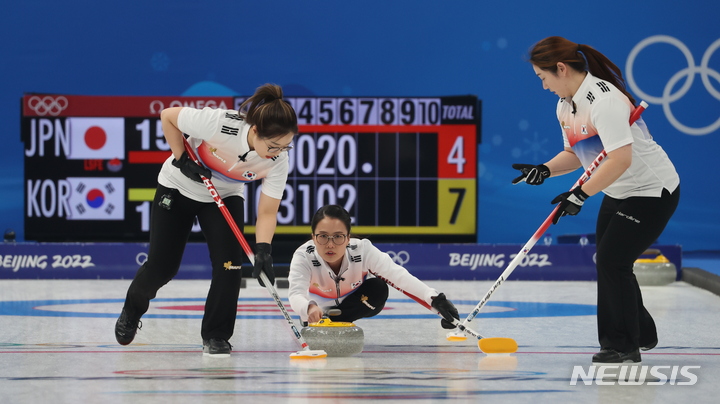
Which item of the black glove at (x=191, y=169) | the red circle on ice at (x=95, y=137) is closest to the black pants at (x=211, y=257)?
the black glove at (x=191, y=169)

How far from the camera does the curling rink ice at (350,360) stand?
120 inches

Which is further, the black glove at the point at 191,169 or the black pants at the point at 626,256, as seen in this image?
the black glove at the point at 191,169

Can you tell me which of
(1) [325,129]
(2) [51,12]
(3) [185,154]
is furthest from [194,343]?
(2) [51,12]

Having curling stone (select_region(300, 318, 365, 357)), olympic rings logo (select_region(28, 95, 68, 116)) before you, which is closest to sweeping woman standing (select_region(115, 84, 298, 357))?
curling stone (select_region(300, 318, 365, 357))

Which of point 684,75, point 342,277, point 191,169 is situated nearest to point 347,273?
point 342,277

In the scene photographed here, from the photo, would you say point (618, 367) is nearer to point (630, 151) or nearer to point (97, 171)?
point (630, 151)

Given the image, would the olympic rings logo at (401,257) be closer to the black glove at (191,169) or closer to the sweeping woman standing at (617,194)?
the black glove at (191,169)

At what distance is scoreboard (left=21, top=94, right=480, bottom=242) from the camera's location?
8.17m

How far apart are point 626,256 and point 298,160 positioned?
4872 mm

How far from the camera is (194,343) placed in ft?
14.4

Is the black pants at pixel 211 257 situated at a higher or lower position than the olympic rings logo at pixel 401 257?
higher

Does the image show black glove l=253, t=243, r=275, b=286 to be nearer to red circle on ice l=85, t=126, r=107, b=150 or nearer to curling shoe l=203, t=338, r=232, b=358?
curling shoe l=203, t=338, r=232, b=358

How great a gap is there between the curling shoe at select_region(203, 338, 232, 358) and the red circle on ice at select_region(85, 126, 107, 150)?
4.70m

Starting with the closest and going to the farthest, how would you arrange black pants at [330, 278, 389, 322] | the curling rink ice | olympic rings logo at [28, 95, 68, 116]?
the curling rink ice, black pants at [330, 278, 389, 322], olympic rings logo at [28, 95, 68, 116]
